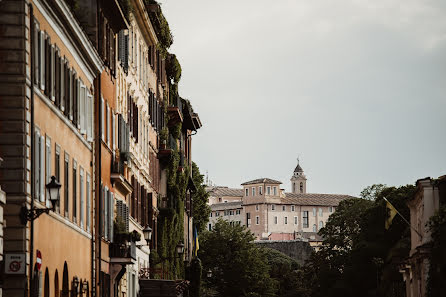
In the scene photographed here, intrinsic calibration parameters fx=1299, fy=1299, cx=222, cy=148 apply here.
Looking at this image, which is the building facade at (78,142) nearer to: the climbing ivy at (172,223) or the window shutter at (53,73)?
the window shutter at (53,73)

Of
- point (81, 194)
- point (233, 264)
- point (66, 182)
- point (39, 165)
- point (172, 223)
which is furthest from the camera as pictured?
point (233, 264)

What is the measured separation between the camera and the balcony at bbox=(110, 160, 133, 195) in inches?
1618

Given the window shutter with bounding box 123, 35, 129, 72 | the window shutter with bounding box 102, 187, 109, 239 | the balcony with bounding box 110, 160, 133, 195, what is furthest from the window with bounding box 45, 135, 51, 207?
the window shutter with bounding box 123, 35, 129, 72

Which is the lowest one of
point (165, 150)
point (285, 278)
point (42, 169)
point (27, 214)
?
point (27, 214)

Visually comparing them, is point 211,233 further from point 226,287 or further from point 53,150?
point 53,150

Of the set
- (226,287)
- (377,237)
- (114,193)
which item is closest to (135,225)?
(114,193)

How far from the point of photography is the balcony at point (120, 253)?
41406mm

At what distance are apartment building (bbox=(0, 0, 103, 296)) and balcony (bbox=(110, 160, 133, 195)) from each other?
4.37 m

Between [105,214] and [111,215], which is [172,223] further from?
[105,214]

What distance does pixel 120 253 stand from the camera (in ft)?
137

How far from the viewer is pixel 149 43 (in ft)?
185

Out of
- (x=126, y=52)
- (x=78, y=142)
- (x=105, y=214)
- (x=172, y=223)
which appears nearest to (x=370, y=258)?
(x=172, y=223)

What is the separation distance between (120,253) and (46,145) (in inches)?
563

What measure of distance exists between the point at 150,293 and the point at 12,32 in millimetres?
27257
